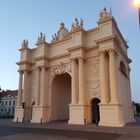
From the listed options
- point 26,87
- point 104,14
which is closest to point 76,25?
point 104,14

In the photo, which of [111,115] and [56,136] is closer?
[56,136]

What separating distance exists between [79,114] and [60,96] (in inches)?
348

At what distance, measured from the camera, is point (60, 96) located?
104 ft

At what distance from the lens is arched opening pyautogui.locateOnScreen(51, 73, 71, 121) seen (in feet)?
98.5

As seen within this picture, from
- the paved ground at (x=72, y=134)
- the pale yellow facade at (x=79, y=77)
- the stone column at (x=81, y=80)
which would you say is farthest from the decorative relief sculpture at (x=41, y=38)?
the paved ground at (x=72, y=134)

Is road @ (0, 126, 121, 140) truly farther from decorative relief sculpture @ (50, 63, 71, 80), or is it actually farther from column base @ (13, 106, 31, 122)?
column base @ (13, 106, 31, 122)

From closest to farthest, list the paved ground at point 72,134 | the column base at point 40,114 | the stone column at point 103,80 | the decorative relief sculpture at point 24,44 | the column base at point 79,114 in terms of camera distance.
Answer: the paved ground at point 72,134
the stone column at point 103,80
the column base at point 79,114
the column base at point 40,114
the decorative relief sculpture at point 24,44

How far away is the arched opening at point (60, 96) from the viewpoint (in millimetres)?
30016

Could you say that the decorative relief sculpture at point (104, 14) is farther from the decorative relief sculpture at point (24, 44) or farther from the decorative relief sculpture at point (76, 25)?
the decorative relief sculpture at point (24, 44)

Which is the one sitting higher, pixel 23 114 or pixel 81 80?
pixel 81 80

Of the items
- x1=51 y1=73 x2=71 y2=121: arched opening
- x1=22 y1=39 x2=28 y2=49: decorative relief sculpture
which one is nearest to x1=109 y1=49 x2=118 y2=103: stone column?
x1=51 y1=73 x2=71 y2=121: arched opening

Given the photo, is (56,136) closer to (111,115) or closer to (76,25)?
(111,115)

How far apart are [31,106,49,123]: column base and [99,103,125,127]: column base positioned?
9801 mm

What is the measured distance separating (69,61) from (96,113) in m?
8.48
